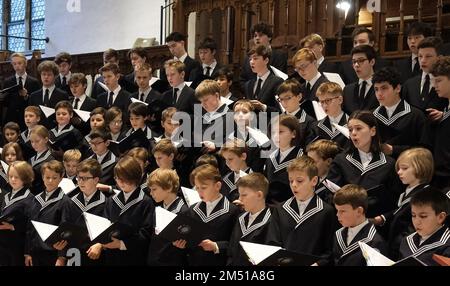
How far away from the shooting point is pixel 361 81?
4719 millimetres

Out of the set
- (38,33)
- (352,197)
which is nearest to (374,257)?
(352,197)

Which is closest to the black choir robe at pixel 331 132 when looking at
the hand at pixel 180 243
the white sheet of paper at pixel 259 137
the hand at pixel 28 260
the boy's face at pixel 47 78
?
the white sheet of paper at pixel 259 137

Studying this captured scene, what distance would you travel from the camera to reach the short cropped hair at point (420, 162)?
11.1 ft

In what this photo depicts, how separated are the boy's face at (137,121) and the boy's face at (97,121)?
28 centimetres

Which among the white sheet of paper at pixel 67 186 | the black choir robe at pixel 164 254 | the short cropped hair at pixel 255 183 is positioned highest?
the short cropped hair at pixel 255 183

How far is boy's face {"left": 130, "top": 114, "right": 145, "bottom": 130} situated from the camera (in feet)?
17.4

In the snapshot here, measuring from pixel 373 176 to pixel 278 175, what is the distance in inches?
25.1

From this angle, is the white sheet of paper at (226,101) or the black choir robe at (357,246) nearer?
the black choir robe at (357,246)

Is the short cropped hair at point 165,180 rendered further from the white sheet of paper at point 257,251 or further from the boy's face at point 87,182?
the white sheet of paper at point 257,251

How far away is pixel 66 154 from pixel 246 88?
1.46 m

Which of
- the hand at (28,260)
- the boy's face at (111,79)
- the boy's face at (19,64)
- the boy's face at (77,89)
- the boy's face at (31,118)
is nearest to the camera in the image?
the hand at (28,260)

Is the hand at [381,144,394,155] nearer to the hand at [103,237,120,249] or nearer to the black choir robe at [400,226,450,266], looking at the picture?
the black choir robe at [400,226,450,266]

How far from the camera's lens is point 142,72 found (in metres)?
5.92

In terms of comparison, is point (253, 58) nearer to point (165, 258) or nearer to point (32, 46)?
point (165, 258)
